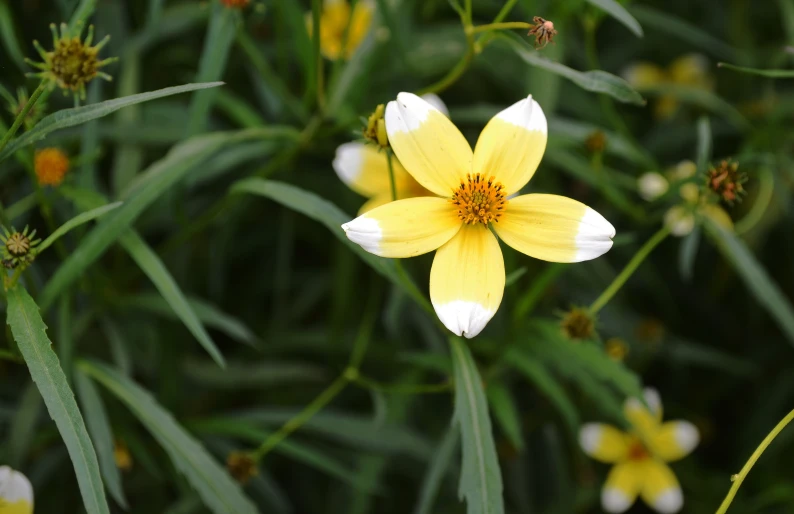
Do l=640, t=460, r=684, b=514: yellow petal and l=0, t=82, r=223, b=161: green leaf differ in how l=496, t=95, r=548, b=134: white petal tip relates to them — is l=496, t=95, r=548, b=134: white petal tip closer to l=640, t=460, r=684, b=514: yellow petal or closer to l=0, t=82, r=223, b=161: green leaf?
l=0, t=82, r=223, b=161: green leaf

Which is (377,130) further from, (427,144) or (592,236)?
(592,236)

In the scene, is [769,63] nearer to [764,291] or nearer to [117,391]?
[764,291]

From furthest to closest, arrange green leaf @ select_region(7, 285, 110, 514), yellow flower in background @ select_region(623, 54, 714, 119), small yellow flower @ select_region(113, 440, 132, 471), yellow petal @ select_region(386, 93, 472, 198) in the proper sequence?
yellow flower in background @ select_region(623, 54, 714, 119), small yellow flower @ select_region(113, 440, 132, 471), yellow petal @ select_region(386, 93, 472, 198), green leaf @ select_region(7, 285, 110, 514)

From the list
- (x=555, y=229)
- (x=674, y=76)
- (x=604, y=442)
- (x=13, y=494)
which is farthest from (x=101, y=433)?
(x=674, y=76)

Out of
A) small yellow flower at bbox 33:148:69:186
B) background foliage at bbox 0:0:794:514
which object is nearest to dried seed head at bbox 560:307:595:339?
background foliage at bbox 0:0:794:514

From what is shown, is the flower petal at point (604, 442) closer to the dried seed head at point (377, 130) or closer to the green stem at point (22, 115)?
the dried seed head at point (377, 130)

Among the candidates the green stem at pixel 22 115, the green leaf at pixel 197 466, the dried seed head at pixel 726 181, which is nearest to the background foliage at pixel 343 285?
the green leaf at pixel 197 466
